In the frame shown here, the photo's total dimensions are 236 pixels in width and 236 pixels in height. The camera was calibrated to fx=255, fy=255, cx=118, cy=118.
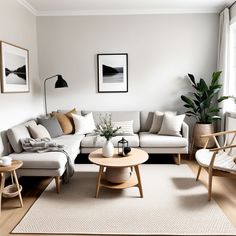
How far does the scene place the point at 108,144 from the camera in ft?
10.6

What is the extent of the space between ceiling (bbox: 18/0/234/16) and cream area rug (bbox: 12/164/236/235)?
9.46ft

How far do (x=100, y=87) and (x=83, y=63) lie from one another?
565 millimetres

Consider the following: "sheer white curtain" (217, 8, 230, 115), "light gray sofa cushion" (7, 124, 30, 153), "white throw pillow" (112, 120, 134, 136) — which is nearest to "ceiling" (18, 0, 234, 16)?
"sheer white curtain" (217, 8, 230, 115)

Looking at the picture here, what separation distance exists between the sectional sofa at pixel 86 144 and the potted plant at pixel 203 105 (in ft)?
1.30

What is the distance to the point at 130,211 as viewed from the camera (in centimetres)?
264

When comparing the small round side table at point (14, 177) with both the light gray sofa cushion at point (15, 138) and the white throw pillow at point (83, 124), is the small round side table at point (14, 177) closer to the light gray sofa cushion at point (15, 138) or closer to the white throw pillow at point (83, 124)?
the light gray sofa cushion at point (15, 138)

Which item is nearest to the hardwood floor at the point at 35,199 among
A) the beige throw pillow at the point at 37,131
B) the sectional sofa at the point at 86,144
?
the sectional sofa at the point at 86,144

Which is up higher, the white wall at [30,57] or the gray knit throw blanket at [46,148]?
Result: the white wall at [30,57]

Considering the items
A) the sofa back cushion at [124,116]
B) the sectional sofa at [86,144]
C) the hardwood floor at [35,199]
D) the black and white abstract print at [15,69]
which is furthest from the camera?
the sofa back cushion at [124,116]

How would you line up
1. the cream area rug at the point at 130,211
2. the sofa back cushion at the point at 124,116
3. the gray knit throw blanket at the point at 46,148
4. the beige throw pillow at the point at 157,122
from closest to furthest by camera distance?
the cream area rug at the point at 130,211 → the gray knit throw blanket at the point at 46,148 → the beige throw pillow at the point at 157,122 → the sofa back cushion at the point at 124,116

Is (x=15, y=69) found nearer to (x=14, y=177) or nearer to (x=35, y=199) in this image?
(x=14, y=177)

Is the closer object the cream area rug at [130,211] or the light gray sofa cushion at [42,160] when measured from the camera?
the cream area rug at [130,211]

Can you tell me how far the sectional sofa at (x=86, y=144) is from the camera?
3029 millimetres

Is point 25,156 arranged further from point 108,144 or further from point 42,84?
point 42,84
